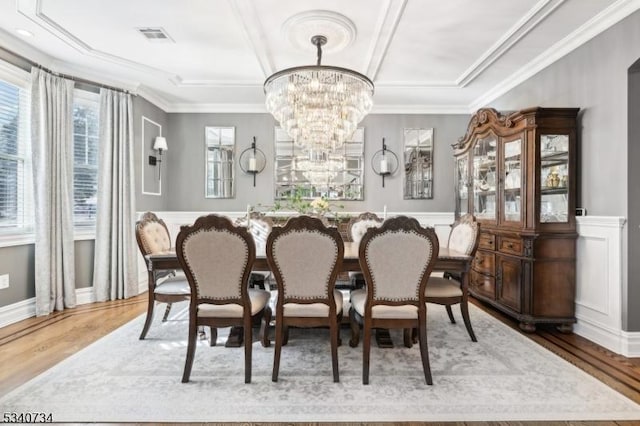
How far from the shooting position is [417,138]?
5176 mm

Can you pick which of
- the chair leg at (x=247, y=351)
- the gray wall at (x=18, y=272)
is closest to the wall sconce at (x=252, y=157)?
the gray wall at (x=18, y=272)

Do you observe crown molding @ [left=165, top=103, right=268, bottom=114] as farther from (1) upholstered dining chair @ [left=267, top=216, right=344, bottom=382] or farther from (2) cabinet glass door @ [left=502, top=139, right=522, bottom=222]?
(1) upholstered dining chair @ [left=267, top=216, right=344, bottom=382]

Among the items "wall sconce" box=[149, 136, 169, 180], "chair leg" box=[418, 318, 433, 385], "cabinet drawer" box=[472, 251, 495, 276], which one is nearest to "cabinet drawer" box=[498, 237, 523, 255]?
"cabinet drawer" box=[472, 251, 495, 276]

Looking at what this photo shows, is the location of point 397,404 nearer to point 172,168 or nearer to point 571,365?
point 571,365

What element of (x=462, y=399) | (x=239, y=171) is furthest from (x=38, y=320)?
(x=462, y=399)

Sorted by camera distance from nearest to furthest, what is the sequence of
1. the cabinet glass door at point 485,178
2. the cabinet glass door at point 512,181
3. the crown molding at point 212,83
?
the cabinet glass door at point 512,181 → the cabinet glass door at point 485,178 → the crown molding at point 212,83

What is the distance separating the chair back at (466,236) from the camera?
2734 mm

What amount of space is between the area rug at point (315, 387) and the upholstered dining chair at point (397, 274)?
0.20 meters

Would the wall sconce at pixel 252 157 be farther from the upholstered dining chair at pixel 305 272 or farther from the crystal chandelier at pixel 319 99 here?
the upholstered dining chair at pixel 305 272

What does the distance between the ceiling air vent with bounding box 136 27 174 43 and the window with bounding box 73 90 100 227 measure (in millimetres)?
1360

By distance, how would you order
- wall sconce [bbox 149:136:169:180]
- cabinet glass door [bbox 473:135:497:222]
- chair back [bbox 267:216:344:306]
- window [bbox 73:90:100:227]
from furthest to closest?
wall sconce [bbox 149:136:169:180], window [bbox 73:90:100:227], cabinet glass door [bbox 473:135:497:222], chair back [bbox 267:216:344:306]

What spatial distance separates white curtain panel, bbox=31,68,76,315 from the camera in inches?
130

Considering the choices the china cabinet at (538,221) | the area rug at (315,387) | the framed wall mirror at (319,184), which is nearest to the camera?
the area rug at (315,387)

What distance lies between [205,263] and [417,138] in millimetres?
4070
